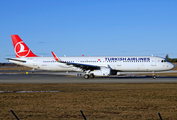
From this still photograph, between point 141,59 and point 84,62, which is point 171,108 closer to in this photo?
point 141,59

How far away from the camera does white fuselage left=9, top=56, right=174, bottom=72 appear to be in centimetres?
3753

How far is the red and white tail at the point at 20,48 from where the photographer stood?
43656mm

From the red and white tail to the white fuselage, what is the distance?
1.43 m

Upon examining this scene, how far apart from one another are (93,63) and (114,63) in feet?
13.0

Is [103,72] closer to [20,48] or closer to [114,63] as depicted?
[114,63]

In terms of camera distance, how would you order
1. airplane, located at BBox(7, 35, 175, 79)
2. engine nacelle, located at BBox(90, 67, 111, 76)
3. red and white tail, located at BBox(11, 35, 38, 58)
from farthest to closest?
1. red and white tail, located at BBox(11, 35, 38, 58)
2. airplane, located at BBox(7, 35, 175, 79)
3. engine nacelle, located at BBox(90, 67, 111, 76)

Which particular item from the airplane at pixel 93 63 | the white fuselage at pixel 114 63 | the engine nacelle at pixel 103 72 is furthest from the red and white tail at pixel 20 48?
the engine nacelle at pixel 103 72

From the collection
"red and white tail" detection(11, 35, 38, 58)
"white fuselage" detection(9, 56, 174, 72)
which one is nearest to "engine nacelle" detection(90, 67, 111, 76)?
"white fuselage" detection(9, 56, 174, 72)

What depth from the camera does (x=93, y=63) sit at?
39938mm

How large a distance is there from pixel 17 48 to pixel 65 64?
37.2 ft

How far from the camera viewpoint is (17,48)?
43.8 meters

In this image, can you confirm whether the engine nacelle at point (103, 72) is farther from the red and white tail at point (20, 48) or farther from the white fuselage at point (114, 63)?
the red and white tail at point (20, 48)

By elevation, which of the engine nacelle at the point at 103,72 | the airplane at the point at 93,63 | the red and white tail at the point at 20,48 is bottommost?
the engine nacelle at the point at 103,72

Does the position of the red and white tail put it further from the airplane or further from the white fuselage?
the white fuselage
